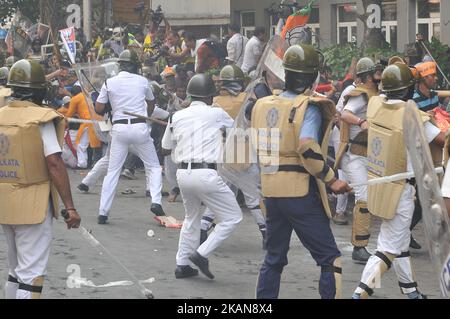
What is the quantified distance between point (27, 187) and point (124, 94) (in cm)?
568

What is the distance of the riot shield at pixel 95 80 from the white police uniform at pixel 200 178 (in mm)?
4412

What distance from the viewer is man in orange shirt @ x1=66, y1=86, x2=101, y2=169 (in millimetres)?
18266

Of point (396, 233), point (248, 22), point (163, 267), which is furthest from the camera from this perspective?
point (248, 22)

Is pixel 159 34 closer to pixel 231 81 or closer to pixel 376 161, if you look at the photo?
pixel 231 81

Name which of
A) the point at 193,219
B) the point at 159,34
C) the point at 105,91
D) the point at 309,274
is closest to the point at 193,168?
the point at 193,219

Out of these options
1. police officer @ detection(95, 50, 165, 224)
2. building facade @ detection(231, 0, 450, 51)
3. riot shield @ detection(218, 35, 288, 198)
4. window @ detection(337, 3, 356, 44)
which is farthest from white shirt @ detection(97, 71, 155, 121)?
window @ detection(337, 3, 356, 44)

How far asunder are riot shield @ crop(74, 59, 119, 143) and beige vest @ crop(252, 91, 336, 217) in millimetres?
6424

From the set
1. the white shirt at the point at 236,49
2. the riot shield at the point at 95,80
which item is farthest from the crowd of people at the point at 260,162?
the white shirt at the point at 236,49

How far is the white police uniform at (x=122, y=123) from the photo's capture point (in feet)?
42.7

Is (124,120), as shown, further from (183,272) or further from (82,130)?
(82,130)

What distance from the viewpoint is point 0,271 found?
1005cm

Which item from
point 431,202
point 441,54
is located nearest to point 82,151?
point 441,54

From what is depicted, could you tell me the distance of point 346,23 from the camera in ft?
96.5

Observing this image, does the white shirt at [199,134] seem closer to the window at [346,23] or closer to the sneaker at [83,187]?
the sneaker at [83,187]
